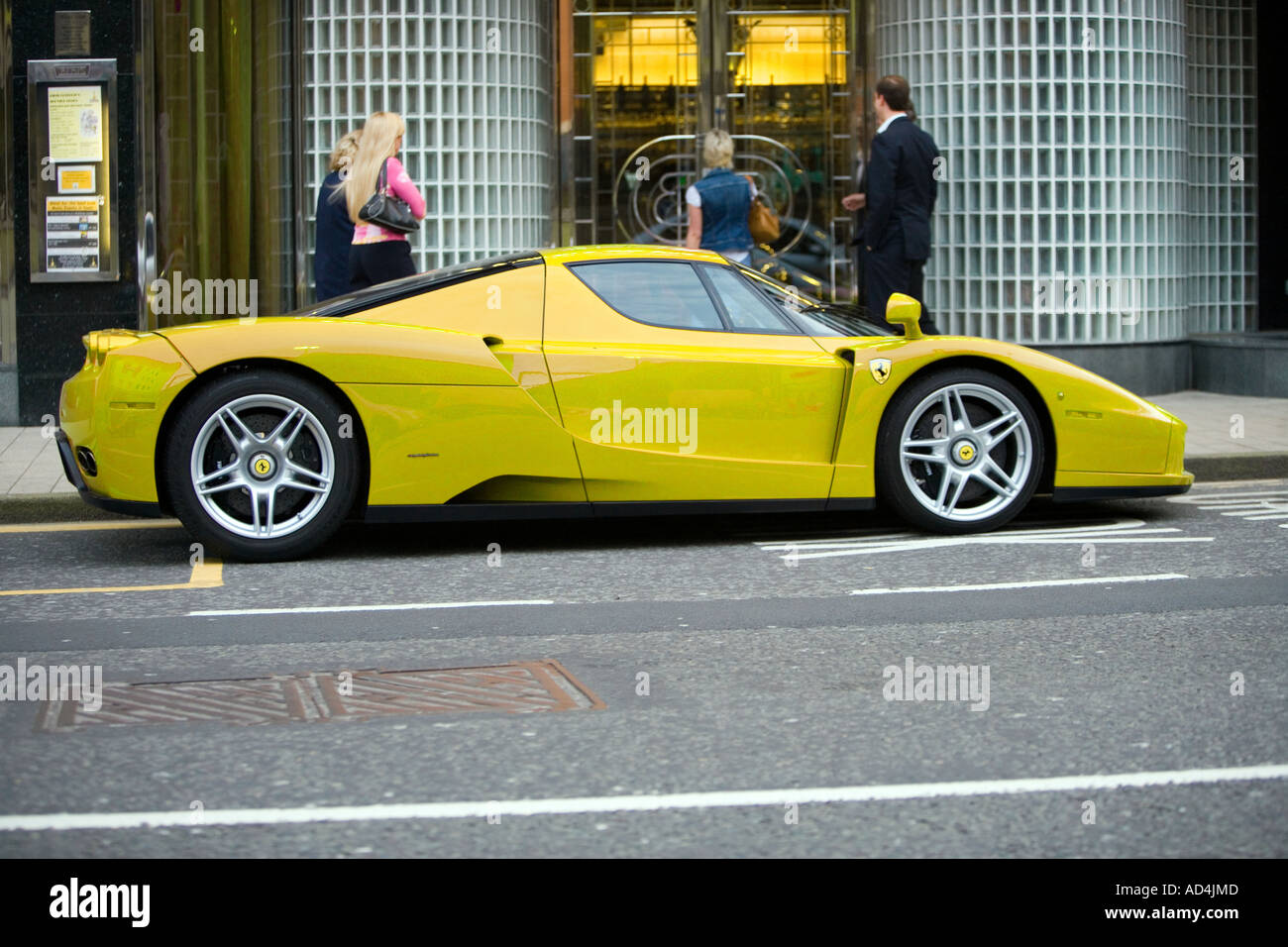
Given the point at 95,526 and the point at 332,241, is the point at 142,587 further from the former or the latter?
the point at 332,241

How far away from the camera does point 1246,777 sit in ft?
13.1

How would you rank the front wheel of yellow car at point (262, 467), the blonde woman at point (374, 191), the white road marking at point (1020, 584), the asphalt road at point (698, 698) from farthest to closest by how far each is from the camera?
the blonde woman at point (374, 191)
the front wheel of yellow car at point (262, 467)
the white road marking at point (1020, 584)
the asphalt road at point (698, 698)

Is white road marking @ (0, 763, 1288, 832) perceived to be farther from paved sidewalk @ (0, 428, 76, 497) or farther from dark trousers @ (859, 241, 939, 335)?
dark trousers @ (859, 241, 939, 335)

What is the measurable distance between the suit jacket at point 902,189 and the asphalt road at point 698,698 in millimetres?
3745

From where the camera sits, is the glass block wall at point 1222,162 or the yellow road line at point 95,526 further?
the glass block wall at point 1222,162

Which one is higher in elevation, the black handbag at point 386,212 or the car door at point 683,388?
the black handbag at point 386,212

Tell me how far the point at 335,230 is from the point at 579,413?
355cm

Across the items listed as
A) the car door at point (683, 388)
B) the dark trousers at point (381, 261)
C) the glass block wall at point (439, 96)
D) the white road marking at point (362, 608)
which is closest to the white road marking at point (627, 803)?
the white road marking at point (362, 608)

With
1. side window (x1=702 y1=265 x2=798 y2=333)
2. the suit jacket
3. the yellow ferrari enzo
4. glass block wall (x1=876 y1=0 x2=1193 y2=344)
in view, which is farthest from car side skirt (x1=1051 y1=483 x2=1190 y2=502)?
glass block wall (x1=876 y1=0 x2=1193 y2=344)

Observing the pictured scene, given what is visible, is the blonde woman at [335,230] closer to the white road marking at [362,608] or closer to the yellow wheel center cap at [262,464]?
the yellow wheel center cap at [262,464]

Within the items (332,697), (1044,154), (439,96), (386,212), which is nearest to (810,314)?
(386,212)

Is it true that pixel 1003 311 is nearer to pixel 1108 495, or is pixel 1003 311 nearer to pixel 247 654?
pixel 1108 495

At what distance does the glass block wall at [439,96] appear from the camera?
11.9 metres
